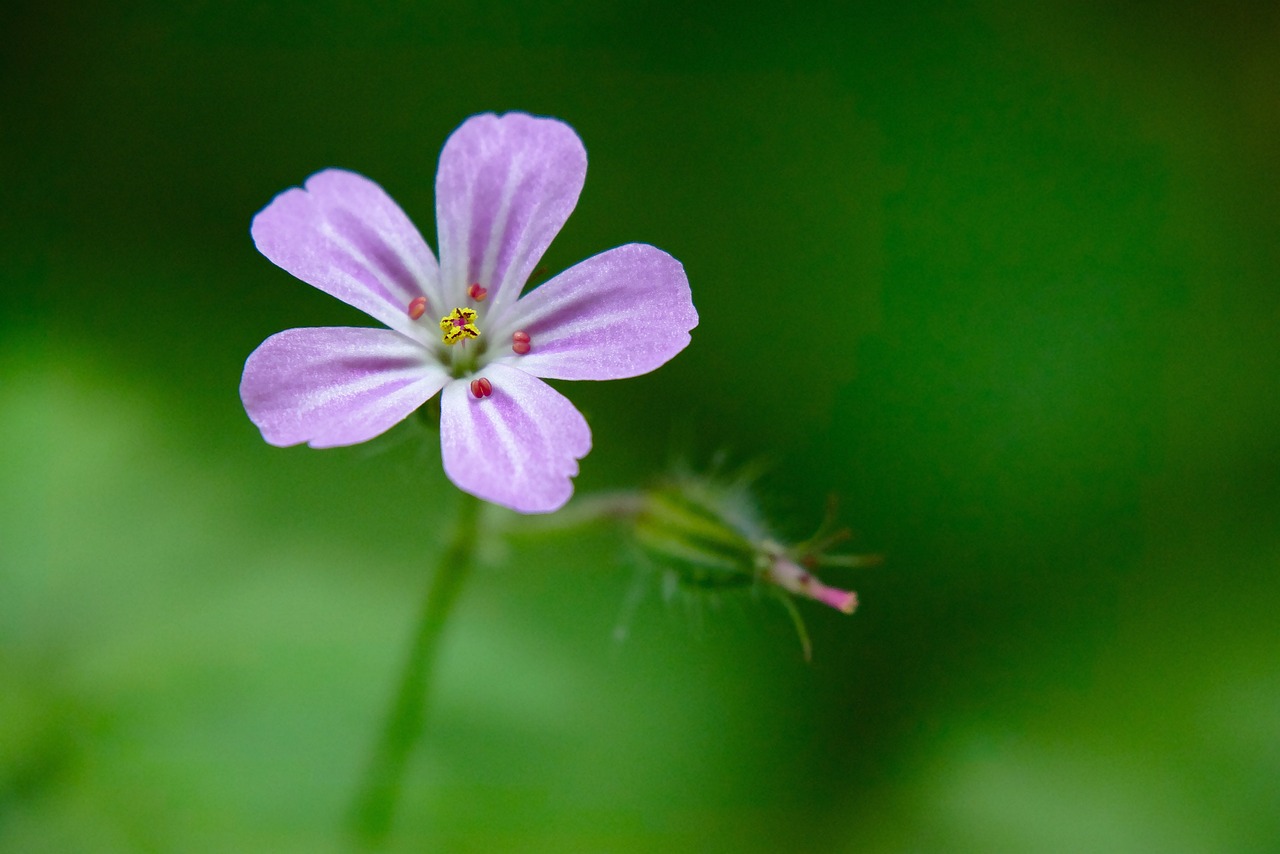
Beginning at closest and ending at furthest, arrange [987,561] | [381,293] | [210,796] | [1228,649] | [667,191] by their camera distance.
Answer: [381,293]
[210,796]
[1228,649]
[987,561]
[667,191]

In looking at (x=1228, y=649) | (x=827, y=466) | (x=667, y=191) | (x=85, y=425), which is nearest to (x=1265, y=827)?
(x=1228, y=649)

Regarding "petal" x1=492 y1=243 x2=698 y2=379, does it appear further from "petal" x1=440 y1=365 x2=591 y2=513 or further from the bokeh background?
the bokeh background

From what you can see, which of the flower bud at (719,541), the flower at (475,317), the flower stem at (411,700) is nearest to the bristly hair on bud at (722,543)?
the flower bud at (719,541)

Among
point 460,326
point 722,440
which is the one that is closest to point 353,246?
point 460,326

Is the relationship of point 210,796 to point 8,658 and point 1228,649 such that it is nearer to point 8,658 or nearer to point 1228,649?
point 8,658

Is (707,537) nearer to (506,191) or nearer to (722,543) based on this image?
(722,543)

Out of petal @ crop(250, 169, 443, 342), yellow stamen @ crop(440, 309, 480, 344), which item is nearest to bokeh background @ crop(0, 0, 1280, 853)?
yellow stamen @ crop(440, 309, 480, 344)
